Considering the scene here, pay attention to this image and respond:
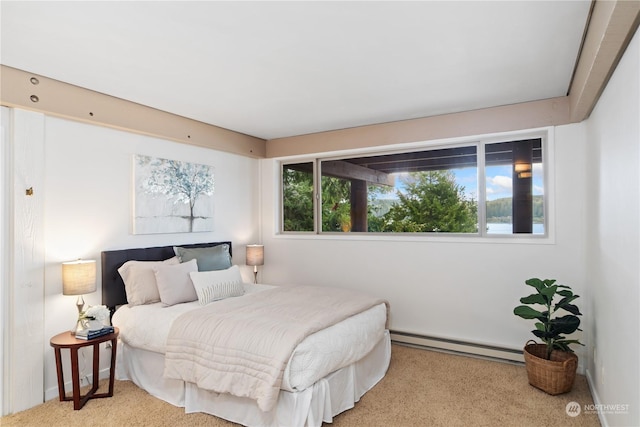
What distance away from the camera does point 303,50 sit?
2.49 meters

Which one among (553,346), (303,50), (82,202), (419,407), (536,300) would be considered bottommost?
(419,407)

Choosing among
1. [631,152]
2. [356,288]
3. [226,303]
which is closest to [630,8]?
[631,152]

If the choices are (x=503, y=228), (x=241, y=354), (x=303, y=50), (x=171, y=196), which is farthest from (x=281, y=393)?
(x=503, y=228)

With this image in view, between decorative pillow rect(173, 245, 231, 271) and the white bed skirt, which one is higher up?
decorative pillow rect(173, 245, 231, 271)

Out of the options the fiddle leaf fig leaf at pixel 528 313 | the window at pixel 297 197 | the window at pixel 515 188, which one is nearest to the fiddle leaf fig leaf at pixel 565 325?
the fiddle leaf fig leaf at pixel 528 313

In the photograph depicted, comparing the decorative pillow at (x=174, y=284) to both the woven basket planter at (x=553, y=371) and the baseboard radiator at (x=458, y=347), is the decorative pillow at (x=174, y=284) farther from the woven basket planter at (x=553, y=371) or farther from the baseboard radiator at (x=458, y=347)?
the woven basket planter at (x=553, y=371)

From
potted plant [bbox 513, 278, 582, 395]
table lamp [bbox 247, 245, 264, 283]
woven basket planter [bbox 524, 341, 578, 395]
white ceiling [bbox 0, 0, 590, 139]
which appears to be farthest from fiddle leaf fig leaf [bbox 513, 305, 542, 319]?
table lamp [bbox 247, 245, 264, 283]

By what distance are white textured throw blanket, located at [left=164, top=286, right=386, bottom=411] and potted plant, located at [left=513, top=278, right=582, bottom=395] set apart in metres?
1.39

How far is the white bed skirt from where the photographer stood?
7.79 feet

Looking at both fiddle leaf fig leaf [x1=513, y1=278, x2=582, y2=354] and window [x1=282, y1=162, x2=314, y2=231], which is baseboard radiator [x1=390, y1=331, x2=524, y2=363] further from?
window [x1=282, y1=162, x2=314, y2=231]

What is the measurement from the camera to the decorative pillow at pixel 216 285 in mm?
3371

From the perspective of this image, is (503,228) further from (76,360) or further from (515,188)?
(76,360)

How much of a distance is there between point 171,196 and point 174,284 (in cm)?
111

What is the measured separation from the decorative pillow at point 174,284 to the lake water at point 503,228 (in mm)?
3024
